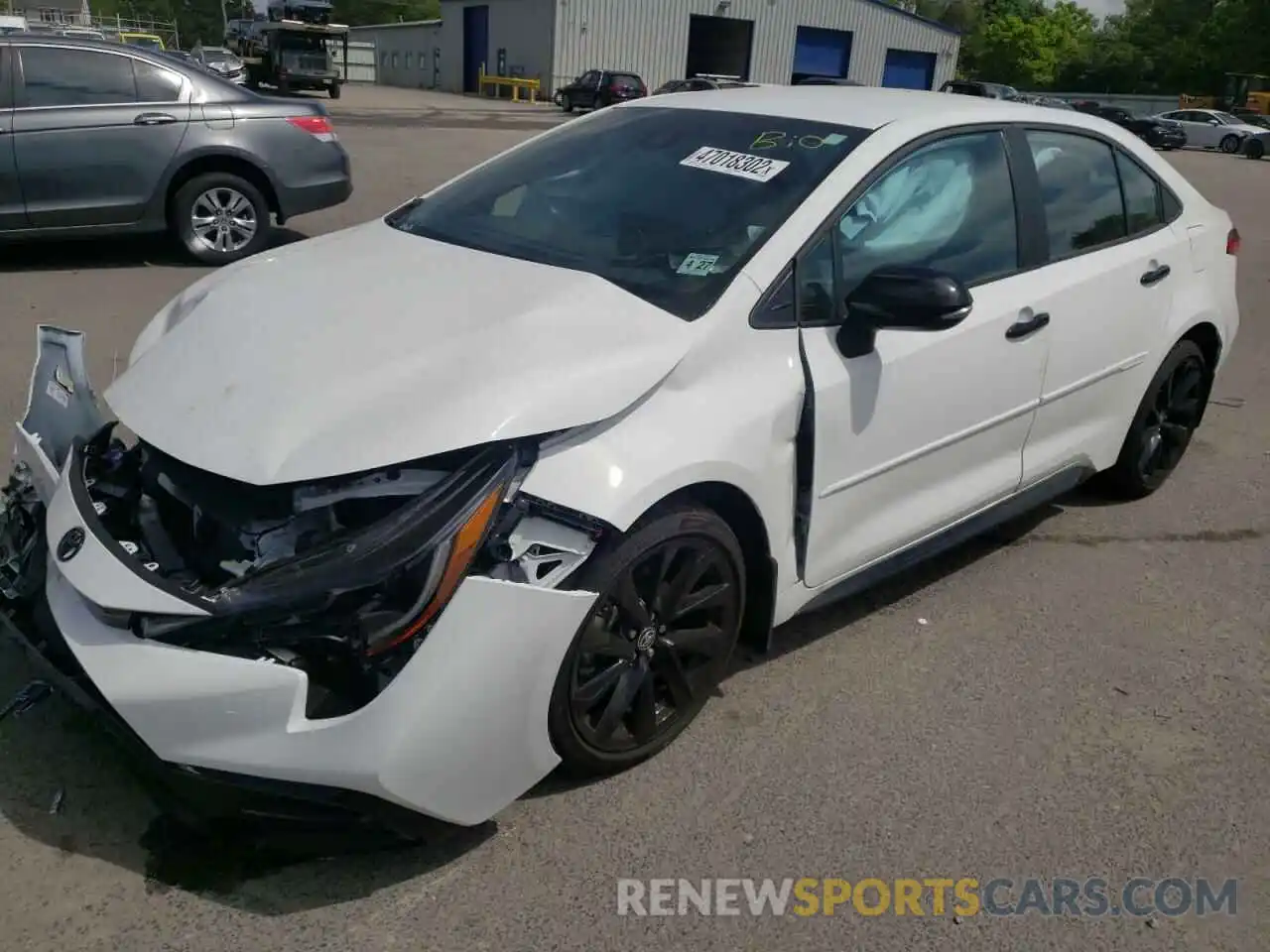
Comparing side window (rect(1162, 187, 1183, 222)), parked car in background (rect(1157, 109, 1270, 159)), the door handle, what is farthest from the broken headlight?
parked car in background (rect(1157, 109, 1270, 159))

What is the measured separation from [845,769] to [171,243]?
7.96 metres

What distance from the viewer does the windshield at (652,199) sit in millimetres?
3145

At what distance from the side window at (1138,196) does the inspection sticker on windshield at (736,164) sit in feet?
5.94

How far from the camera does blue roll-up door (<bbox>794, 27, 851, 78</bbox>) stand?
51.2 metres

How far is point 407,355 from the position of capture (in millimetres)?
2701

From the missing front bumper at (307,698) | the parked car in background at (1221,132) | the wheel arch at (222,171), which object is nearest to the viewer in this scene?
the missing front bumper at (307,698)

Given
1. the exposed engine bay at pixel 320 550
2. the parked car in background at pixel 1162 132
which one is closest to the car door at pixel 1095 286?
the exposed engine bay at pixel 320 550

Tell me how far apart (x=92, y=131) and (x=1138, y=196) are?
6.77 meters

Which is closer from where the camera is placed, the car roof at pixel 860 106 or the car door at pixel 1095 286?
the car roof at pixel 860 106

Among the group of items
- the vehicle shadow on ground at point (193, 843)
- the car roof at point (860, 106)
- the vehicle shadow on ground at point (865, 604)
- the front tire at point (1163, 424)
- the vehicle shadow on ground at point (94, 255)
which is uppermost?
the car roof at point (860, 106)

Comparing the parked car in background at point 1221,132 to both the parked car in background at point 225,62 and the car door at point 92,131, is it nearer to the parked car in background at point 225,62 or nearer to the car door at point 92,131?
the parked car in background at point 225,62

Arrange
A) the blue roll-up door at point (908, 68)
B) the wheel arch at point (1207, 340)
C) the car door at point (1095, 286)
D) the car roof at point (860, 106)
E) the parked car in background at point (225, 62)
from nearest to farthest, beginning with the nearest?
the car roof at point (860, 106)
the car door at point (1095, 286)
the wheel arch at point (1207, 340)
the parked car in background at point (225, 62)
the blue roll-up door at point (908, 68)

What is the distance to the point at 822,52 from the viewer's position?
52.0 m

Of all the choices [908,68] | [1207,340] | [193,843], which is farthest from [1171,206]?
[908,68]
